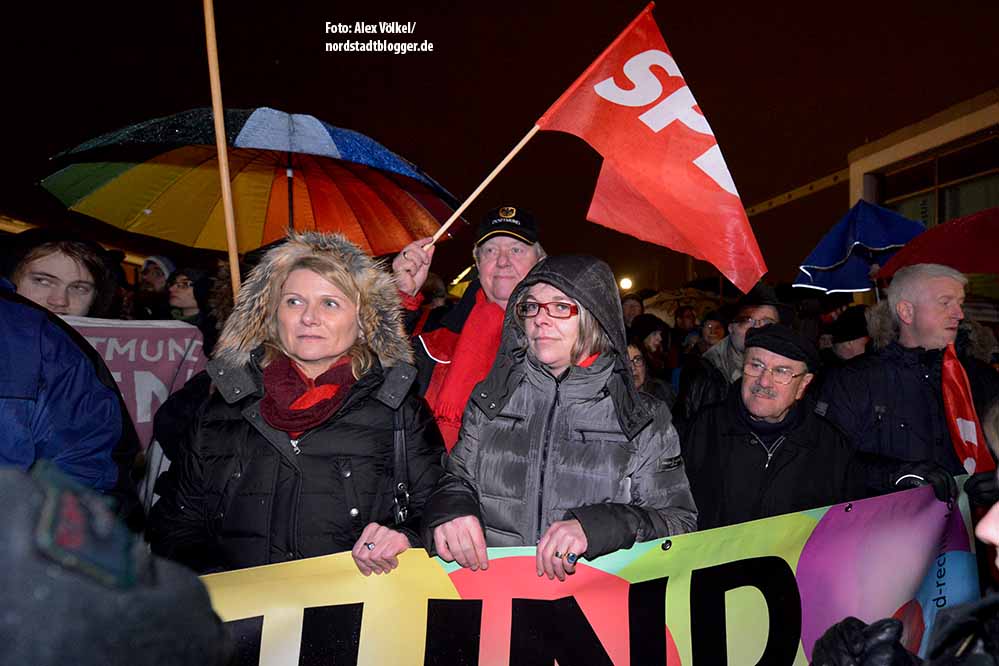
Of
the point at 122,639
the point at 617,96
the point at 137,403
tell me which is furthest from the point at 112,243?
the point at 122,639

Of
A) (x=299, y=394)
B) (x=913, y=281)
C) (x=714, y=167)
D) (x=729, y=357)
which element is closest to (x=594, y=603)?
(x=299, y=394)

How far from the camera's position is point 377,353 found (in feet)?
8.66

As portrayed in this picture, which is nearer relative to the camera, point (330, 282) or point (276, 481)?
point (276, 481)

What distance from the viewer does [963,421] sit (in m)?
3.78

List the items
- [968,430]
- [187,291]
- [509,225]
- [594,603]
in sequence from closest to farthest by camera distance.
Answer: [594,603] → [509,225] → [968,430] → [187,291]

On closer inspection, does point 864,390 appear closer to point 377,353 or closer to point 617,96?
point 617,96

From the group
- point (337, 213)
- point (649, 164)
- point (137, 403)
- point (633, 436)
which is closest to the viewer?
point (633, 436)

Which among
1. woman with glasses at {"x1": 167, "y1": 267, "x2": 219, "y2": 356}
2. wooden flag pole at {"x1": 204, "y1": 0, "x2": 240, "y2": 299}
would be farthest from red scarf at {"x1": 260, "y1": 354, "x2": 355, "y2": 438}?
woman with glasses at {"x1": 167, "y1": 267, "x2": 219, "y2": 356}

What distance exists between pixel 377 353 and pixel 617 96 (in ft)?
5.29

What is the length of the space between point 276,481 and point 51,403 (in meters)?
0.65

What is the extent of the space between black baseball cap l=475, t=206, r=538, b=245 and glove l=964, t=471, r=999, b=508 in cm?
201

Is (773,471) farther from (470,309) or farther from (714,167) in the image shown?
(470,309)

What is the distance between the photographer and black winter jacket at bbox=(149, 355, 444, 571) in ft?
7.59

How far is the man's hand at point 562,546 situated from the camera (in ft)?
7.02
